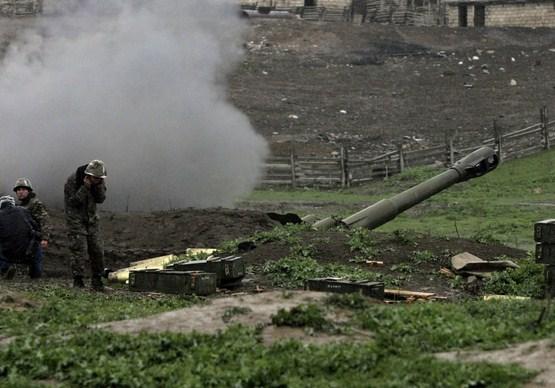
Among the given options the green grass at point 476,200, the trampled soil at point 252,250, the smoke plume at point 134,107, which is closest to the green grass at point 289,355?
the trampled soil at point 252,250

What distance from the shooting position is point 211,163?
28406 mm

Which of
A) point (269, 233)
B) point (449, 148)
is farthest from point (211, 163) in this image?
point (449, 148)

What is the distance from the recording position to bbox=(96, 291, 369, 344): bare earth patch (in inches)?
447

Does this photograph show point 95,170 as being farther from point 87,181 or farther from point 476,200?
point 476,200

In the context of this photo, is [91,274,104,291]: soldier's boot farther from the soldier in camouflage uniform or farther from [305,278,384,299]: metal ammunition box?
[305,278,384,299]: metal ammunition box

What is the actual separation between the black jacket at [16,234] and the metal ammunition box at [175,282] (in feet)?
8.51

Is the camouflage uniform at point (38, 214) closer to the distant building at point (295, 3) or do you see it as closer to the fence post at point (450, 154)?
the fence post at point (450, 154)

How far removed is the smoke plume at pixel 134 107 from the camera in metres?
27.3

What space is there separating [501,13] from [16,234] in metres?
49.3

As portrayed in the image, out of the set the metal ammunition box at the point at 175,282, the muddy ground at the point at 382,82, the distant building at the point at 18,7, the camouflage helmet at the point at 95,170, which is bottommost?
the metal ammunition box at the point at 175,282

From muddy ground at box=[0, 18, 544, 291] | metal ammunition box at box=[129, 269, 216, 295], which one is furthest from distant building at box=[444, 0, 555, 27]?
metal ammunition box at box=[129, 269, 216, 295]

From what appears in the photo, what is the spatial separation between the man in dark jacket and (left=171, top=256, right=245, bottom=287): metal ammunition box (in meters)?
2.50

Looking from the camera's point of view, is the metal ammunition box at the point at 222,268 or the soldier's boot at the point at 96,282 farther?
the soldier's boot at the point at 96,282

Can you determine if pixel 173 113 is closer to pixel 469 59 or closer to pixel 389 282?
pixel 389 282
